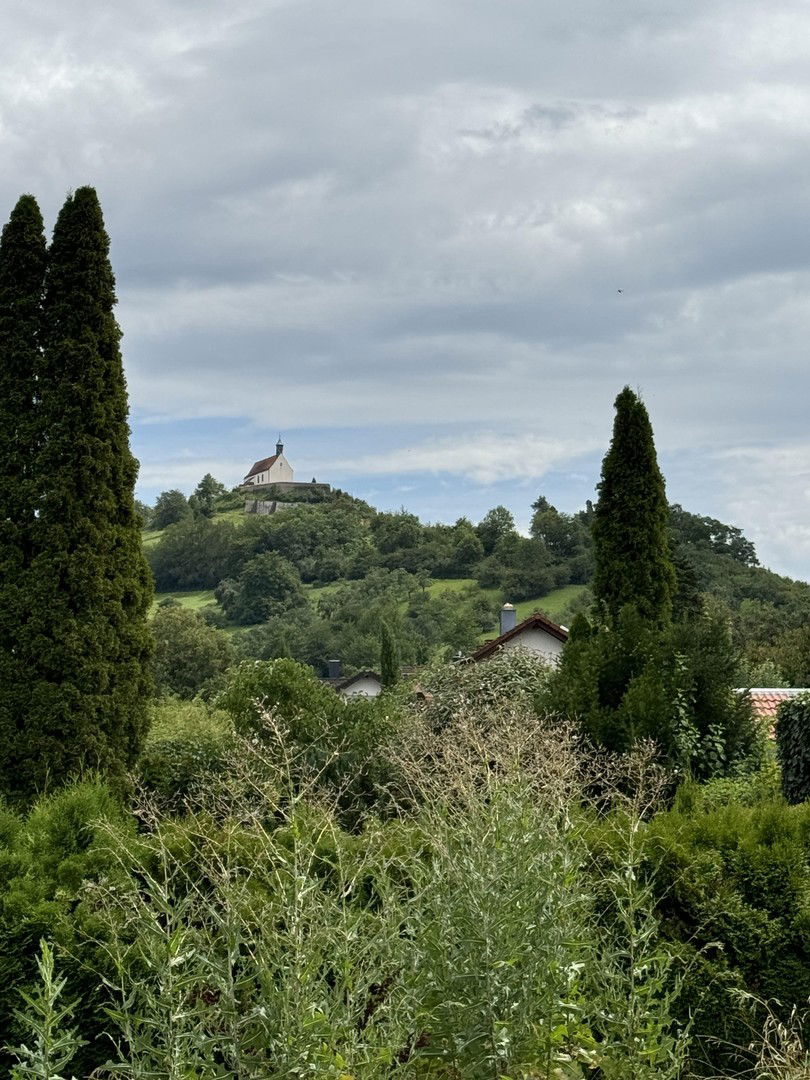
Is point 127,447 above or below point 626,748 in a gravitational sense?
above

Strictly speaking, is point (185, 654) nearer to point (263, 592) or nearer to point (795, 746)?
point (263, 592)

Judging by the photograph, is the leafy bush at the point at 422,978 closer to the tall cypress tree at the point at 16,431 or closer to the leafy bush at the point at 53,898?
the leafy bush at the point at 53,898

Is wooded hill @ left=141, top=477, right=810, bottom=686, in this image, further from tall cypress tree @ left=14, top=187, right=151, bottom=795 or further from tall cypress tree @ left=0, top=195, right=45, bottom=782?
tall cypress tree @ left=0, top=195, right=45, bottom=782

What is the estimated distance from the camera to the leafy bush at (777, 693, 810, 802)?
10688mm

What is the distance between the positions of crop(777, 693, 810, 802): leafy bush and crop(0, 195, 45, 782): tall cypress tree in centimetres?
785

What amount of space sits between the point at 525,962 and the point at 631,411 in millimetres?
13648

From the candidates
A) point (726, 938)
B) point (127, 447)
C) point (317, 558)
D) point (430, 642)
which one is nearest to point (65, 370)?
point (127, 447)

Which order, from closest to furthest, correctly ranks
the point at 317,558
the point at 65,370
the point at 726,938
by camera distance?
the point at 726,938 < the point at 65,370 < the point at 317,558

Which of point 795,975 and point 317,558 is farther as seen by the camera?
point 317,558

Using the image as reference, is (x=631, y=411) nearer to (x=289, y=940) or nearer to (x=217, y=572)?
(x=289, y=940)

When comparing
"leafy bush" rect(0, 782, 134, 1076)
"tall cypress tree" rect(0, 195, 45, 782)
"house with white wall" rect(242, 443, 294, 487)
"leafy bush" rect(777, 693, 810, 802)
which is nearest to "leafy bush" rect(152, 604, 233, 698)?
"tall cypress tree" rect(0, 195, 45, 782)

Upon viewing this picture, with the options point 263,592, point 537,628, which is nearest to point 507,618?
point 537,628

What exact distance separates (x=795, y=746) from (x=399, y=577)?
49150mm

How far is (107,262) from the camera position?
1289 cm
